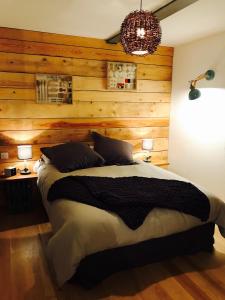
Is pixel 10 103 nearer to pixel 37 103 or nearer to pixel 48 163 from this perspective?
pixel 37 103

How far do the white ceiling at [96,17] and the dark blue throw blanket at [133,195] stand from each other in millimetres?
1635

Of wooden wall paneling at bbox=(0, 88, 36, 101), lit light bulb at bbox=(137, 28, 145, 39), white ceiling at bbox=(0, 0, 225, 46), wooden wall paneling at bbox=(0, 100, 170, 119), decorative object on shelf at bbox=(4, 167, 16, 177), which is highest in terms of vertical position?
white ceiling at bbox=(0, 0, 225, 46)

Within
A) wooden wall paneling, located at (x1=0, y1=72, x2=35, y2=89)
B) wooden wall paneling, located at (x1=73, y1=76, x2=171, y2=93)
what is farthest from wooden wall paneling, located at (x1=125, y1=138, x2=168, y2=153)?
wooden wall paneling, located at (x1=0, y1=72, x2=35, y2=89)

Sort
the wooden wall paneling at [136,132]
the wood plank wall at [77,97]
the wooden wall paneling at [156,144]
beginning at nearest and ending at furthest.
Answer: the wood plank wall at [77,97] < the wooden wall paneling at [136,132] < the wooden wall paneling at [156,144]

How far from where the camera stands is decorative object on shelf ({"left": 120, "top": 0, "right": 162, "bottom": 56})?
175cm

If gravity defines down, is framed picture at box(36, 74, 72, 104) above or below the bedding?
above

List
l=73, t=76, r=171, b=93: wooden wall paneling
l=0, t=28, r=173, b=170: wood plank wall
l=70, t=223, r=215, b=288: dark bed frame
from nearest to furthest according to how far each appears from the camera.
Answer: l=70, t=223, r=215, b=288: dark bed frame
l=0, t=28, r=173, b=170: wood plank wall
l=73, t=76, r=171, b=93: wooden wall paneling

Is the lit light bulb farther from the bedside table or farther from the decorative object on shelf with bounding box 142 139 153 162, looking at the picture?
the decorative object on shelf with bounding box 142 139 153 162

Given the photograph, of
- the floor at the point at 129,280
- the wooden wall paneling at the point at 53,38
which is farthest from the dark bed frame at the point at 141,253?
the wooden wall paneling at the point at 53,38

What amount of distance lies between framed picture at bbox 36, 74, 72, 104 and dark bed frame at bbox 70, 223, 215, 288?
2.18m

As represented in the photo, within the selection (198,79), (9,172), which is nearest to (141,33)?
(198,79)

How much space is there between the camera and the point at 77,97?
11.5 ft

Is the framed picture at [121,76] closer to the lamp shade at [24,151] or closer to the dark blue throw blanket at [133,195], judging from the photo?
the lamp shade at [24,151]

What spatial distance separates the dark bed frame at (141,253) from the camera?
185cm
